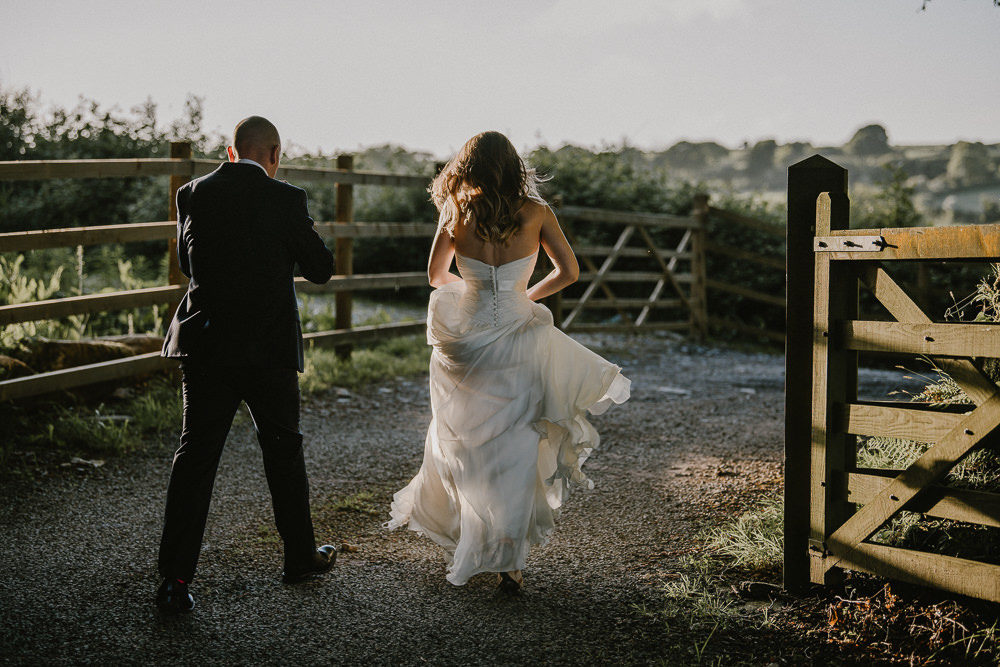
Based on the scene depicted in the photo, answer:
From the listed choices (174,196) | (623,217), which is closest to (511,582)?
(174,196)

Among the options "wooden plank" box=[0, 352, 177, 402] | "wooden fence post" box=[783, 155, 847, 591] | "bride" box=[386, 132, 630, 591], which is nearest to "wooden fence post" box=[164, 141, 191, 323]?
"wooden plank" box=[0, 352, 177, 402]

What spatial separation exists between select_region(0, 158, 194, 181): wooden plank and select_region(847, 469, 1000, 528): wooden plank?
4986 millimetres

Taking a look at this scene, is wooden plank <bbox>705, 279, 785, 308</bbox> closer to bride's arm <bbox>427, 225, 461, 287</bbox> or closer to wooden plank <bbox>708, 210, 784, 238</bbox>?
wooden plank <bbox>708, 210, 784, 238</bbox>

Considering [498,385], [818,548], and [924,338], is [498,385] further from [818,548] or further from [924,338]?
[924,338]

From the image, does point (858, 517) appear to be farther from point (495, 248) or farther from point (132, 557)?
point (132, 557)

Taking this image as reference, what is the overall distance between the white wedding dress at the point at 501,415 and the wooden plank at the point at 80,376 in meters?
2.87

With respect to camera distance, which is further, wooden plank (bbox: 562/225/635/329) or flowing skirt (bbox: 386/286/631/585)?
wooden plank (bbox: 562/225/635/329)

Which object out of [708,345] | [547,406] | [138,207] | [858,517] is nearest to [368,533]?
[547,406]

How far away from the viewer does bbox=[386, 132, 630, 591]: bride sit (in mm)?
3486

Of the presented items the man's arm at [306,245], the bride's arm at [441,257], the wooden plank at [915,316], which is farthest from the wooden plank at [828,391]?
the man's arm at [306,245]

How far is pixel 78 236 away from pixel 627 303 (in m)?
7.23

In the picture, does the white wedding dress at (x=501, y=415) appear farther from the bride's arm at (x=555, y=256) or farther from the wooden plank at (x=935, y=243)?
the wooden plank at (x=935, y=243)

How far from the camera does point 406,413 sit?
6.88 m

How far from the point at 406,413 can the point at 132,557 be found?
Result: 10.7 ft
